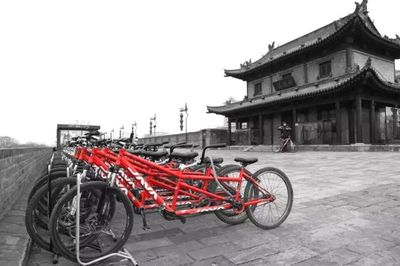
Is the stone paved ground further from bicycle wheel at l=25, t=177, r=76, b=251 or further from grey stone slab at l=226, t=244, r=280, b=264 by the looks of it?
bicycle wheel at l=25, t=177, r=76, b=251

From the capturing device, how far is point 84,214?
280 cm

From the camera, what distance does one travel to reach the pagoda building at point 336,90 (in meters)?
18.3

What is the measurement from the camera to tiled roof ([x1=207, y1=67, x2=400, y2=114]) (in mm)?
16955

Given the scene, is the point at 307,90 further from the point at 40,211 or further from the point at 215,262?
the point at 40,211

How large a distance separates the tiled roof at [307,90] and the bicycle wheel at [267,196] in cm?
1513

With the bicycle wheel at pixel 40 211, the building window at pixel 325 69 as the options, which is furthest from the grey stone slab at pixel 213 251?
the building window at pixel 325 69

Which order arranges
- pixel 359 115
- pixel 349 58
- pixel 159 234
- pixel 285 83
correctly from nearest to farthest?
pixel 159 234
pixel 359 115
pixel 349 58
pixel 285 83

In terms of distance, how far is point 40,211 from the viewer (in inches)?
116

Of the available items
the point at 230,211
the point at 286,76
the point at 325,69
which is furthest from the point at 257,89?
the point at 230,211

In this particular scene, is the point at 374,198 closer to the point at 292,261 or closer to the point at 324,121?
the point at 292,261

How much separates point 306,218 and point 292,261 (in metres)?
1.46

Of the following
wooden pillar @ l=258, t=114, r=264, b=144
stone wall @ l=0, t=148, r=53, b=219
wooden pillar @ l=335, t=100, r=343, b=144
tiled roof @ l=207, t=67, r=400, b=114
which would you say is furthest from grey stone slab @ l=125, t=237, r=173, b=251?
wooden pillar @ l=258, t=114, r=264, b=144

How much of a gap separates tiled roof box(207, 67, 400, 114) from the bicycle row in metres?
15.6

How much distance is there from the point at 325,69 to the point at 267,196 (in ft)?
68.5
